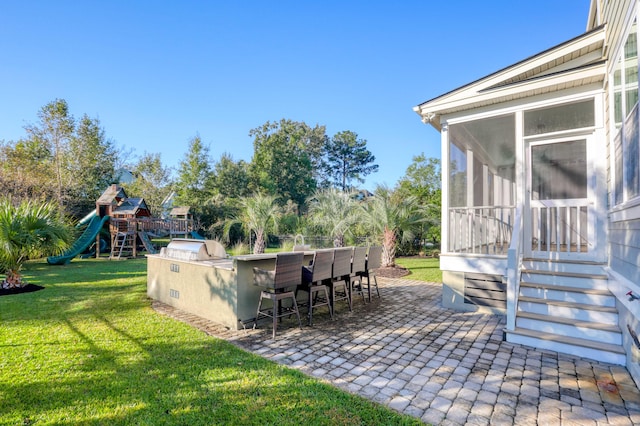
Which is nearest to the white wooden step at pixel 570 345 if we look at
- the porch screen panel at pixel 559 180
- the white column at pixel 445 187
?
the white column at pixel 445 187

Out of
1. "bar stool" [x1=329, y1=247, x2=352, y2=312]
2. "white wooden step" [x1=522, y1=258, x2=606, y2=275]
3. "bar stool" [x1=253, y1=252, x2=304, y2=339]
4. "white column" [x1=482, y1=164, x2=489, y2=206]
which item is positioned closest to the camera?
"bar stool" [x1=253, y1=252, x2=304, y2=339]

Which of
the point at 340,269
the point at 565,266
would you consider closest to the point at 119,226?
the point at 340,269

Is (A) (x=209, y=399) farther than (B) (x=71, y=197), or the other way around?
(B) (x=71, y=197)

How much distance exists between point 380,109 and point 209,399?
83.8 ft

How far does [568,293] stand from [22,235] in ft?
35.6

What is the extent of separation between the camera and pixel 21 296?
21.3ft

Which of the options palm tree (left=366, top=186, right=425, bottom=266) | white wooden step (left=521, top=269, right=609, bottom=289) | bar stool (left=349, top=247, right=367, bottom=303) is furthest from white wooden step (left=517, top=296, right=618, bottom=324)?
palm tree (left=366, top=186, right=425, bottom=266)

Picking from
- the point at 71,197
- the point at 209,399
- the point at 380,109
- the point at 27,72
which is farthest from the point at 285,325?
the point at 380,109

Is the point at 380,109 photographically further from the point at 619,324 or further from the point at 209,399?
the point at 209,399

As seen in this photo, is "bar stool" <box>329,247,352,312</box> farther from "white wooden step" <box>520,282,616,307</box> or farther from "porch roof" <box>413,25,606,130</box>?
"porch roof" <box>413,25,606,130</box>

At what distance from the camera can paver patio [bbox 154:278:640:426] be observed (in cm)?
250

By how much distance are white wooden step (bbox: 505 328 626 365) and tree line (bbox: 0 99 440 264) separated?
6.64 metres

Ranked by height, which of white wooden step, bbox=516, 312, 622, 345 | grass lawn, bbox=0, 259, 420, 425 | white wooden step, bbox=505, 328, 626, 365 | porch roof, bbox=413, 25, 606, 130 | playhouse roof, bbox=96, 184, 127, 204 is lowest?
grass lawn, bbox=0, 259, 420, 425

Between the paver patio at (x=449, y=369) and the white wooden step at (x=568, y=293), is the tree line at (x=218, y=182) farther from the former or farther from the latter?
the paver patio at (x=449, y=369)
